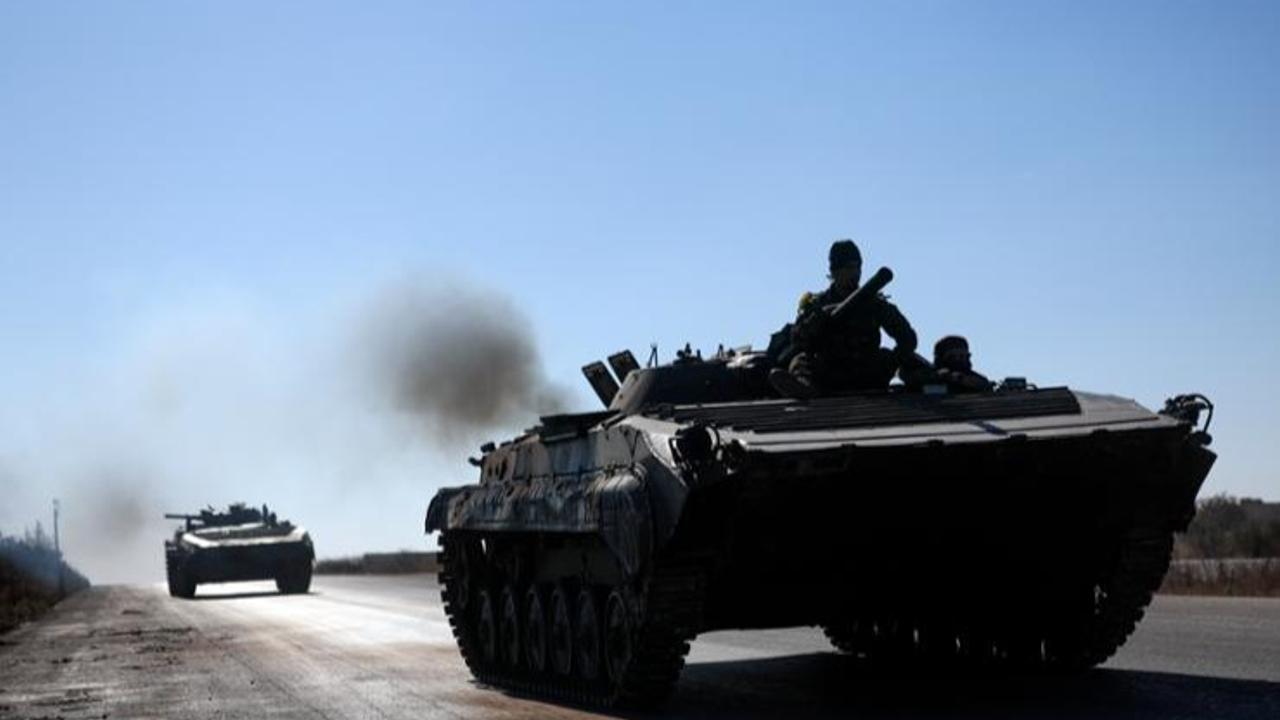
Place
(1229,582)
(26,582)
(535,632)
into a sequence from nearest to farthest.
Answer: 1. (535,632)
2. (1229,582)
3. (26,582)

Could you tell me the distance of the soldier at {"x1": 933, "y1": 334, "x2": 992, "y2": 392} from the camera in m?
16.3

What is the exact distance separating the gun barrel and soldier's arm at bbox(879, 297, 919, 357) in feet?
0.62

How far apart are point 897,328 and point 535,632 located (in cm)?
383

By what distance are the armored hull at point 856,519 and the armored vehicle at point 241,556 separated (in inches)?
1184

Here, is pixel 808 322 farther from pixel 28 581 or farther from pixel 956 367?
pixel 28 581

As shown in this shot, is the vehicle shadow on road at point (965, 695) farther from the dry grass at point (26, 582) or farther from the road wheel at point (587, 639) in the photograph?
the dry grass at point (26, 582)

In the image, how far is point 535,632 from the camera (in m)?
17.9

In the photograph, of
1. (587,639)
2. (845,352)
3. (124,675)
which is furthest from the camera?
(124,675)

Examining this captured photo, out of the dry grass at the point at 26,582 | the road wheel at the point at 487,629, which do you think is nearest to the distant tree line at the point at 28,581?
the dry grass at the point at 26,582

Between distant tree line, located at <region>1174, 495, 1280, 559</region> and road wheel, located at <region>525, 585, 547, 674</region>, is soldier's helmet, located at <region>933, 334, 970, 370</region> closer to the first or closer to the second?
road wheel, located at <region>525, 585, 547, 674</region>

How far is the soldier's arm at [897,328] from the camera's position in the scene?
1667 centimetres

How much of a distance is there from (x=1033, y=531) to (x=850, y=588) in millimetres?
1283

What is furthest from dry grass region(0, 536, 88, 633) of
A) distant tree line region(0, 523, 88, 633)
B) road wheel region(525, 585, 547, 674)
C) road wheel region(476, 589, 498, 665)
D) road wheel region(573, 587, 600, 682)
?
road wheel region(573, 587, 600, 682)

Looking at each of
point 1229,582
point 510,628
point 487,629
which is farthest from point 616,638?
point 1229,582
